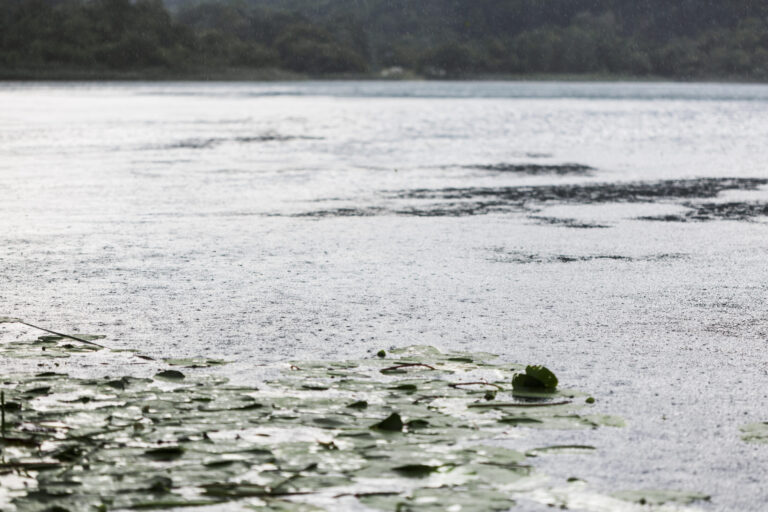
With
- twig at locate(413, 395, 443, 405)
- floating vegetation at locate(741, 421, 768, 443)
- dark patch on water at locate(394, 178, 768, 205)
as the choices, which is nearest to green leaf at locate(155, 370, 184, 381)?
twig at locate(413, 395, 443, 405)

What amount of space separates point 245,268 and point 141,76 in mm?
113399

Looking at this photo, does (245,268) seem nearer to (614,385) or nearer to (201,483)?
(614,385)

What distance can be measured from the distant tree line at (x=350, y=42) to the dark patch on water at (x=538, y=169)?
105 metres

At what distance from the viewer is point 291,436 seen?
3172 millimetres

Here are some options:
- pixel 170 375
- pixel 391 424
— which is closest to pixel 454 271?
pixel 170 375

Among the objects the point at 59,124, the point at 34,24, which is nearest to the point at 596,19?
the point at 34,24

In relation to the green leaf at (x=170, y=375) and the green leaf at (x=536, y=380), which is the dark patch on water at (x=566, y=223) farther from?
the green leaf at (x=170, y=375)

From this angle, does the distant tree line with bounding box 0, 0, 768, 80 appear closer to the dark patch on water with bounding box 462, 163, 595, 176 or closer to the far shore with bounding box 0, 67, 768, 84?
the far shore with bounding box 0, 67, 768, 84

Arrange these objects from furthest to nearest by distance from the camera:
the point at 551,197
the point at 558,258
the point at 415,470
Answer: the point at 551,197 < the point at 558,258 < the point at 415,470

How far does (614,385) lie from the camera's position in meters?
3.82

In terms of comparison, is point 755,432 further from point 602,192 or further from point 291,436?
point 602,192

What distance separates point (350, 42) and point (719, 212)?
12376 centimetres

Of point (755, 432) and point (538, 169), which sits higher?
point (538, 169)

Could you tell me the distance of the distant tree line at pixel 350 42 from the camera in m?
116
